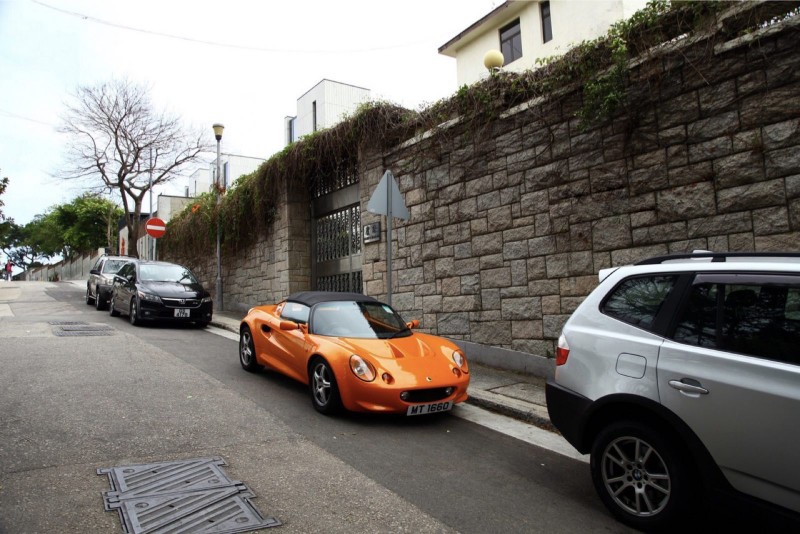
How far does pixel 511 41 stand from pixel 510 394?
70.3 ft

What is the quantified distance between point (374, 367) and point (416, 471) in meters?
1.40

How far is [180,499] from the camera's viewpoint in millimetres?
3246

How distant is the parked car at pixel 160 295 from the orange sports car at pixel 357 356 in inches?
205

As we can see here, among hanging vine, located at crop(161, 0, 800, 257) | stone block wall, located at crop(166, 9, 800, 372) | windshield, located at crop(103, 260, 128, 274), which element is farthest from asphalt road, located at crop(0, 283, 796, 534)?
windshield, located at crop(103, 260, 128, 274)

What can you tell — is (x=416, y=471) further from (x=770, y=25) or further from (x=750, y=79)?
(x=770, y=25)

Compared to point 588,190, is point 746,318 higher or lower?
lower

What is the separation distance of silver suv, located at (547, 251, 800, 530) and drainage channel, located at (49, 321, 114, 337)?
31.5 ft

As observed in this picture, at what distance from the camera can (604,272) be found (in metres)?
3.80

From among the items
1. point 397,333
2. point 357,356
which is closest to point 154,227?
point 397,333

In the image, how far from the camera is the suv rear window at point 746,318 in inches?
105

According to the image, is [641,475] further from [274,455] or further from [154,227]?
[154,227]

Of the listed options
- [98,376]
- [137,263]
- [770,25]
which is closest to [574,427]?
[770,25]

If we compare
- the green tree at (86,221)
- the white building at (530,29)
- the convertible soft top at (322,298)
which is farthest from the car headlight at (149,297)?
the green tree at (86,221)

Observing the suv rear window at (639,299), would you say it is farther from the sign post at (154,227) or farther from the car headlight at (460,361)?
the sign post at (154,227)
